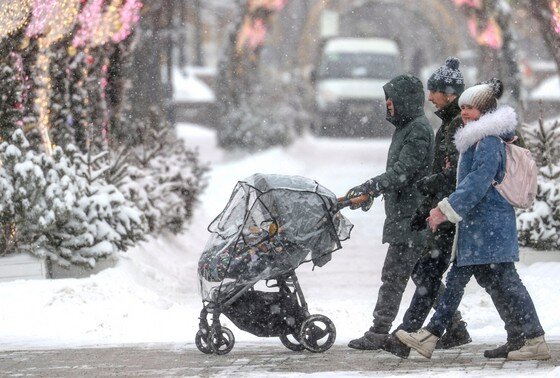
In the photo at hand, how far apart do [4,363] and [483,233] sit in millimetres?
3009

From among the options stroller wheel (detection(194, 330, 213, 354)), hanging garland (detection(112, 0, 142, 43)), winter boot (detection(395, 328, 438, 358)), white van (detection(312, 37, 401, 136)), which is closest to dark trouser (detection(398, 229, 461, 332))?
winter boot (detection(395, 328, 438, 358))

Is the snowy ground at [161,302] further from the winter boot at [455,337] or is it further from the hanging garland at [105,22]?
the hanging garland at [105,22]

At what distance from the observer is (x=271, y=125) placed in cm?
2983

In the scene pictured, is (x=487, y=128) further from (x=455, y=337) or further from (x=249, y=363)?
(x=249, y=363)

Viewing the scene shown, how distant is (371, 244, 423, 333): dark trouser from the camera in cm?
862

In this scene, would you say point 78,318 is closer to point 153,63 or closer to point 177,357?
point 177,357

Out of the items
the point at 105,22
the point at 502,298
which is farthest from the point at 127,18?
the point at 502,298

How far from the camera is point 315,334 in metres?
8.51

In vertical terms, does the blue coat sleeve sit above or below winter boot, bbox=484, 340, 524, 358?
above

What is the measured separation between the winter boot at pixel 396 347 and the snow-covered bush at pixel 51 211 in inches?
145

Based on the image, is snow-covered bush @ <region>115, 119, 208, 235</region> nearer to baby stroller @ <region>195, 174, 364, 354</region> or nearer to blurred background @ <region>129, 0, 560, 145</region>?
blurred background @ <region>129, 0, 560, 145</region>

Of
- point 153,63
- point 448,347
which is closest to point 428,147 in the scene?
point 448,347

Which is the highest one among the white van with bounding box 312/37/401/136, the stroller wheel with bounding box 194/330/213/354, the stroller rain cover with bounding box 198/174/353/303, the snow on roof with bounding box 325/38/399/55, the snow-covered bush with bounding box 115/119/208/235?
the snow on roof with bounding box 325/38/399/55

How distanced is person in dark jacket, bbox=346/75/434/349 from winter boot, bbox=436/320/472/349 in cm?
36
